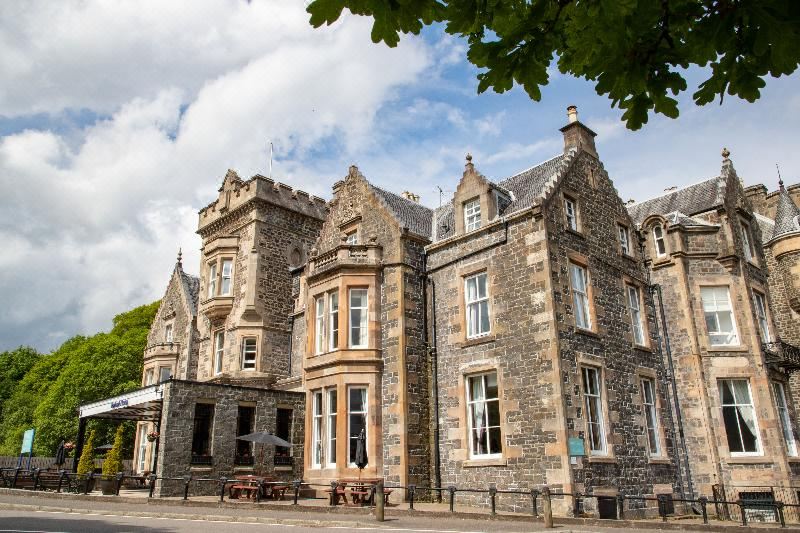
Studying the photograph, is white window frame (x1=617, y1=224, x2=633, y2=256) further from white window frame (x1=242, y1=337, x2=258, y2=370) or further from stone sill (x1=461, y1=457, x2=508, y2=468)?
white window frame (x1=242, y1=337, x2=258, y2=370)

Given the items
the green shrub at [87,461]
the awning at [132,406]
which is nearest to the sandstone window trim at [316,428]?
the awning at [132,406]

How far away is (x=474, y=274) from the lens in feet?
70.2

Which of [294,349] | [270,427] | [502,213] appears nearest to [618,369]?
[502,213]

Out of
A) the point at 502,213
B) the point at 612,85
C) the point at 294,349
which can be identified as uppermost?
the point at 502,213

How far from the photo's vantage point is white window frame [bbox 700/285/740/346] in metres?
22.7

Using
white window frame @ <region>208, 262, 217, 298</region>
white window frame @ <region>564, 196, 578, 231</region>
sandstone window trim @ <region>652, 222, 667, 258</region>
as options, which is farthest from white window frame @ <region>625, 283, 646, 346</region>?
white window frame @ <region>208, 262, 217, 298</region>

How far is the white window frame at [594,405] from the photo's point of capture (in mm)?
18609

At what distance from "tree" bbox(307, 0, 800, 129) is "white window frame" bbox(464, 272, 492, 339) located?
1650cm

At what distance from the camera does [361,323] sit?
22.6 metres

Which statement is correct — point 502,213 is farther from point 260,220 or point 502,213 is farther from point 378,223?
point 260,220

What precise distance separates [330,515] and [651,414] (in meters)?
12.2

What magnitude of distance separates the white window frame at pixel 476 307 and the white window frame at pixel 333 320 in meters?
4.93

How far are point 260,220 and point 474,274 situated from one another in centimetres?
1426

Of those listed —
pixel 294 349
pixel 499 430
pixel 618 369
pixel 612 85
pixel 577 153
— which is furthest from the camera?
pixel 294 349
